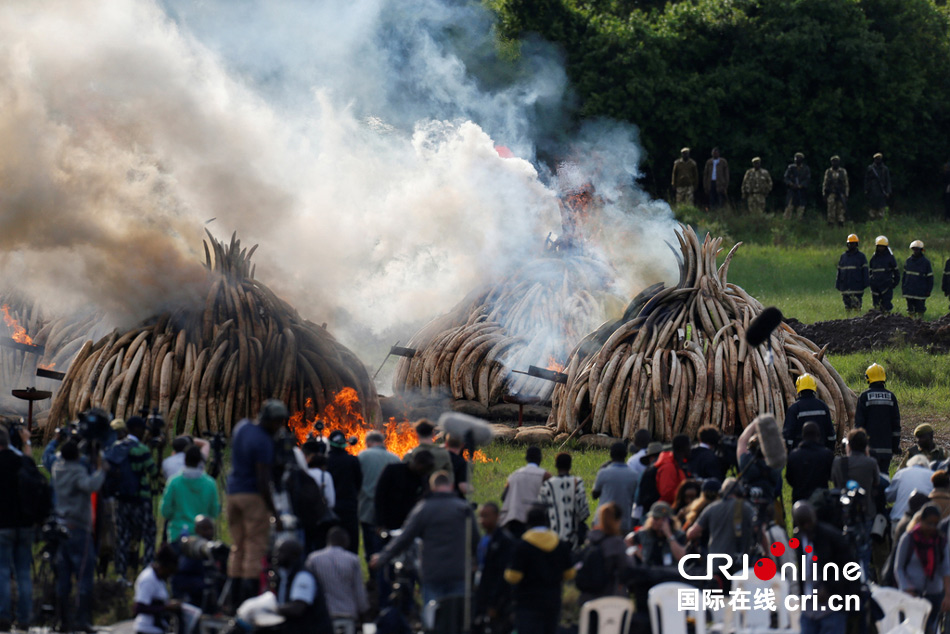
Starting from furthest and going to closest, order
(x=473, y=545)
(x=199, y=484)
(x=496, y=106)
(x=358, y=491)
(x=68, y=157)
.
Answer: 1. (x=496, y=106)
2. (x=68, y=157)
3. (x=358, y=491)
4. (x=199, y=484)
5. (x=473, y=545)

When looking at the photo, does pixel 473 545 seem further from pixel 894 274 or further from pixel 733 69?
pixel 733 69

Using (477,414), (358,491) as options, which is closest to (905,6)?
(477,414)

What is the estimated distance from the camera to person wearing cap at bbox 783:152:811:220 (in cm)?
3625

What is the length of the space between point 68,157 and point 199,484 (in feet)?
31.5

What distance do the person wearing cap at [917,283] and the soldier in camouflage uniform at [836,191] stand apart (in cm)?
730

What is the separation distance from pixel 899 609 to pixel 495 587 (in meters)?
3.27

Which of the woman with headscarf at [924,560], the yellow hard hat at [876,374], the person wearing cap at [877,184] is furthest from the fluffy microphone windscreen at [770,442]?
the person wearing cap at [877,184]

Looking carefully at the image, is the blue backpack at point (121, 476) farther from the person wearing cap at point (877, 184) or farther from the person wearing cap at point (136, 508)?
the person wearing cap at point (877, 184)

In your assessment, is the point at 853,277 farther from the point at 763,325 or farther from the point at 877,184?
the point at 763,325

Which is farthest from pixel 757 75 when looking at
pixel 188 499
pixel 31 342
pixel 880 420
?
pixel 188 499

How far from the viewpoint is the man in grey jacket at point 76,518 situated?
1180 cm

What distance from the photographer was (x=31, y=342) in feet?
74.5

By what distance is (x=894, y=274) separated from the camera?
29.1 metres

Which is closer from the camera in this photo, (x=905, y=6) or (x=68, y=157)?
(x=68, y=157)
